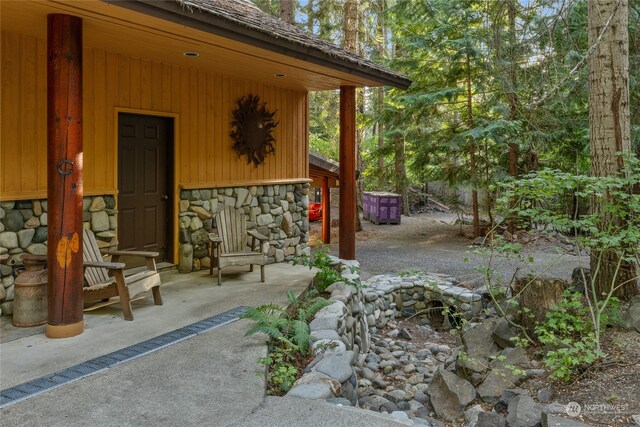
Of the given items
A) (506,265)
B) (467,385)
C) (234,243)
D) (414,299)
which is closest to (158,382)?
(467,385)

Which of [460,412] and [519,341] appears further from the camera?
[519,341]

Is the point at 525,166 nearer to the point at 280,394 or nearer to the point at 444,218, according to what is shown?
the point at 444,218

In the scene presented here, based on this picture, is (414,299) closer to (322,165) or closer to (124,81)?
(322,165)

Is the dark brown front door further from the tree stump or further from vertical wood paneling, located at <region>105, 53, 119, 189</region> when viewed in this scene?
the tree stump

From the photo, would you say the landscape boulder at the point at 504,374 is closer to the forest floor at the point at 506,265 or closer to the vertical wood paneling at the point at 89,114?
the forest floor at the point at 506,265

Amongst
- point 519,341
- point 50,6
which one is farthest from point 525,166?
point 50,6

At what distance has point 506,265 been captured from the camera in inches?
319

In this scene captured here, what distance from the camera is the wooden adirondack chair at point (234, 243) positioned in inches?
221

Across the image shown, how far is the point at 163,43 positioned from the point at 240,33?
865 mm

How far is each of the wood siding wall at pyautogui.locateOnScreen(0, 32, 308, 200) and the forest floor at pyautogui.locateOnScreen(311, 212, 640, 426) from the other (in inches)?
78.2

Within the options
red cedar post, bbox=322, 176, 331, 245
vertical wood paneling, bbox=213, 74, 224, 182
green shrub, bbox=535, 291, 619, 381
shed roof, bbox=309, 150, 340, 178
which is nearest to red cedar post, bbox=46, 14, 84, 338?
vertical wood paneling, bbox=213, 74, 224, 182

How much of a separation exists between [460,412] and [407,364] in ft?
4.77

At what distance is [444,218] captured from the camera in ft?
50.7

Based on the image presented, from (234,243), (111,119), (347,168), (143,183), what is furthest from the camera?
(347,168)
